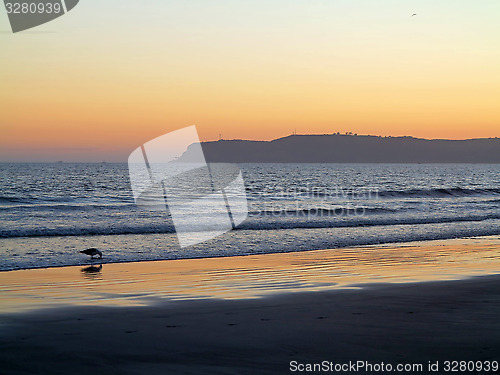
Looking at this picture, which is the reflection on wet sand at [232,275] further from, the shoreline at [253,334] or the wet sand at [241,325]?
the shoreline at [253,334]

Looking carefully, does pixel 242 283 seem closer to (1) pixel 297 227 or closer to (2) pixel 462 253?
(2) pixel 462 253

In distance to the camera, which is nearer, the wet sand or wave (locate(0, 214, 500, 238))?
the wet sand

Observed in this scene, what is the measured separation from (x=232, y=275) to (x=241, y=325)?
13.0 feet

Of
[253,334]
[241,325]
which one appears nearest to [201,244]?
[241,325]

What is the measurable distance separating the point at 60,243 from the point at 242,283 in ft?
26.8

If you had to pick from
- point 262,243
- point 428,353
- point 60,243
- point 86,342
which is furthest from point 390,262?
point 60,243

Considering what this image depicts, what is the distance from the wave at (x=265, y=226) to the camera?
679 inches

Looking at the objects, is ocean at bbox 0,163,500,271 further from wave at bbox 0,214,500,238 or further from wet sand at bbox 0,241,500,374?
wet sand at bbox 0,241,500,374

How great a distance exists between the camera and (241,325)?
598 cm

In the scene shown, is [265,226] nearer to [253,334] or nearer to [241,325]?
[241,325]

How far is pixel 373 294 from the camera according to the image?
7.78 metres

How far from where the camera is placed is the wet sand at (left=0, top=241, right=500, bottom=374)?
4.70m

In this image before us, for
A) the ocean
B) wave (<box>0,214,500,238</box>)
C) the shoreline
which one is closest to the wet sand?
the shoreline

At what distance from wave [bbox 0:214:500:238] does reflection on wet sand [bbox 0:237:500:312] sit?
644 cm
